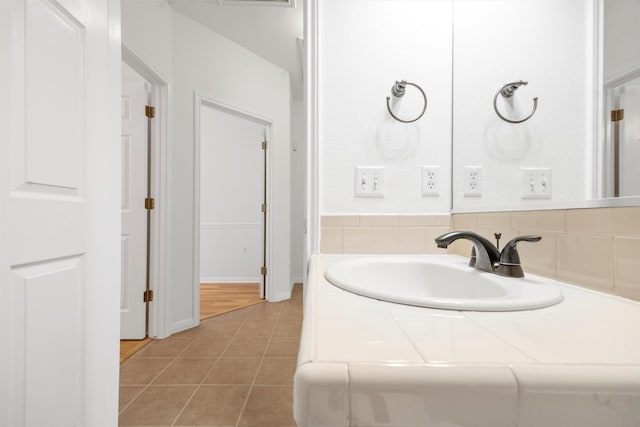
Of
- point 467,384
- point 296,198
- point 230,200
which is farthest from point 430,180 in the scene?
point 230,200

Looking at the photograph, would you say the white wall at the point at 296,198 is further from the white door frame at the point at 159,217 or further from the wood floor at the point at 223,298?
the white door frame at the point at 159,217

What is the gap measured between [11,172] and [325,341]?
915mm

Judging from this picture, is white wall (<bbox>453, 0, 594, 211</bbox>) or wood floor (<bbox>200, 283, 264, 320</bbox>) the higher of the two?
white wall (<bbox>453, 0, 594, 211</bbox>)

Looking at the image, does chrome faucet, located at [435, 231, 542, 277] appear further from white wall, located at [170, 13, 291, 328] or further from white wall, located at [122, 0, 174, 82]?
white wall, located at [170, 13, 291, 328]

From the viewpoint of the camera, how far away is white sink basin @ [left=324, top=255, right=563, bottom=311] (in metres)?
0.46

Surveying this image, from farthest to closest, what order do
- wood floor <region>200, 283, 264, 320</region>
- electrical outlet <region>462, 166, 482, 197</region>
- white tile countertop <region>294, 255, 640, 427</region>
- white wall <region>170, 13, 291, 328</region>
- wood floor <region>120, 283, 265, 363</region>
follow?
1. wood floor <region>200, 283, 264, 320</region>
2. wood floor <region>120, 283, 265, 363</region>
3. white wall <region>170, 13, 291, 328</region>
4. electrical outlet <region>462, 166, 482, 197</region>
5. white tile countertop <region>294, 255, 640, 427</region>

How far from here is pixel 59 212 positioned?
90 cm

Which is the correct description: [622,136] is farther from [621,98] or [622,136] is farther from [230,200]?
[230,200]

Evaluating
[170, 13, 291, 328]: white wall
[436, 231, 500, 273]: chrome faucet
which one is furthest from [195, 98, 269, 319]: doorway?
[436, 231, 500, 273]: chrome faucet

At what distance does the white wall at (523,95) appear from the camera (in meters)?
0.64

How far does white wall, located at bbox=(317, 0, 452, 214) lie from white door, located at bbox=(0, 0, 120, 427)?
2.63 feet

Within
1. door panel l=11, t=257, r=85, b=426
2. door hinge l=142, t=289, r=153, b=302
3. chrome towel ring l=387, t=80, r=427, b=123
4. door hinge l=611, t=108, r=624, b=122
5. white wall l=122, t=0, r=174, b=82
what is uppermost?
white wall l=122, t=0, r=174, b=82

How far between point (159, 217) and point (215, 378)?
125 cm

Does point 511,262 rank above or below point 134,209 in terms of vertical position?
below
